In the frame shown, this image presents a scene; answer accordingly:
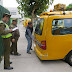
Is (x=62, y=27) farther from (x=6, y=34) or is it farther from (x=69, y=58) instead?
(x=6, y=34)

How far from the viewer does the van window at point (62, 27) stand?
429 centimetres

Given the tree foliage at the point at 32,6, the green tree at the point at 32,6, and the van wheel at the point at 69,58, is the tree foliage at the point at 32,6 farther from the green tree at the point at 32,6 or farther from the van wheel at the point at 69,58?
the van wheel at the point at 69,58

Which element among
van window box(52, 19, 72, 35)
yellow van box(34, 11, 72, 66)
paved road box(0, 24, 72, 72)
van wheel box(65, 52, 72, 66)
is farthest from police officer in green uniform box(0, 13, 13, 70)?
van wheel box(65, 52, 72, 66)

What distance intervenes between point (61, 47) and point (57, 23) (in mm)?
857

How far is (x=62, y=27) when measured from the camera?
14.3ft

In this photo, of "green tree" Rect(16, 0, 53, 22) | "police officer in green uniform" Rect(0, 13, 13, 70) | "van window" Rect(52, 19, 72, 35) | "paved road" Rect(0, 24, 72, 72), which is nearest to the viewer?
"police officer in green uniform" Rect(0, 13, 13, 70)

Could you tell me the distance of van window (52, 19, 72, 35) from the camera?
4.29m

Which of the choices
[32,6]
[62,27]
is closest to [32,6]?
[32,6]

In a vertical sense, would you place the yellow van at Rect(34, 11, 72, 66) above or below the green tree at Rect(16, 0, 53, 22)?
below

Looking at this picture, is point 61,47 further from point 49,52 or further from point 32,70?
point 32,70

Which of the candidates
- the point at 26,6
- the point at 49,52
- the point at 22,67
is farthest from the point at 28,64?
the point at 26,6

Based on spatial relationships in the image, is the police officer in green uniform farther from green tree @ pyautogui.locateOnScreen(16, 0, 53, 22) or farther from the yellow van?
green tree @ pyautogui.locateOnScreen(16, 0, 53, 22)

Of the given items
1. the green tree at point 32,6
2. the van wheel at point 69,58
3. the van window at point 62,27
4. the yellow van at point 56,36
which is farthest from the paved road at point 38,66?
the green tree at point 32,6

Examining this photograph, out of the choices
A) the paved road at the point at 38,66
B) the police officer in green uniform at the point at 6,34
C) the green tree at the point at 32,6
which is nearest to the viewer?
the police officer in green uniform at the point at 6,34
